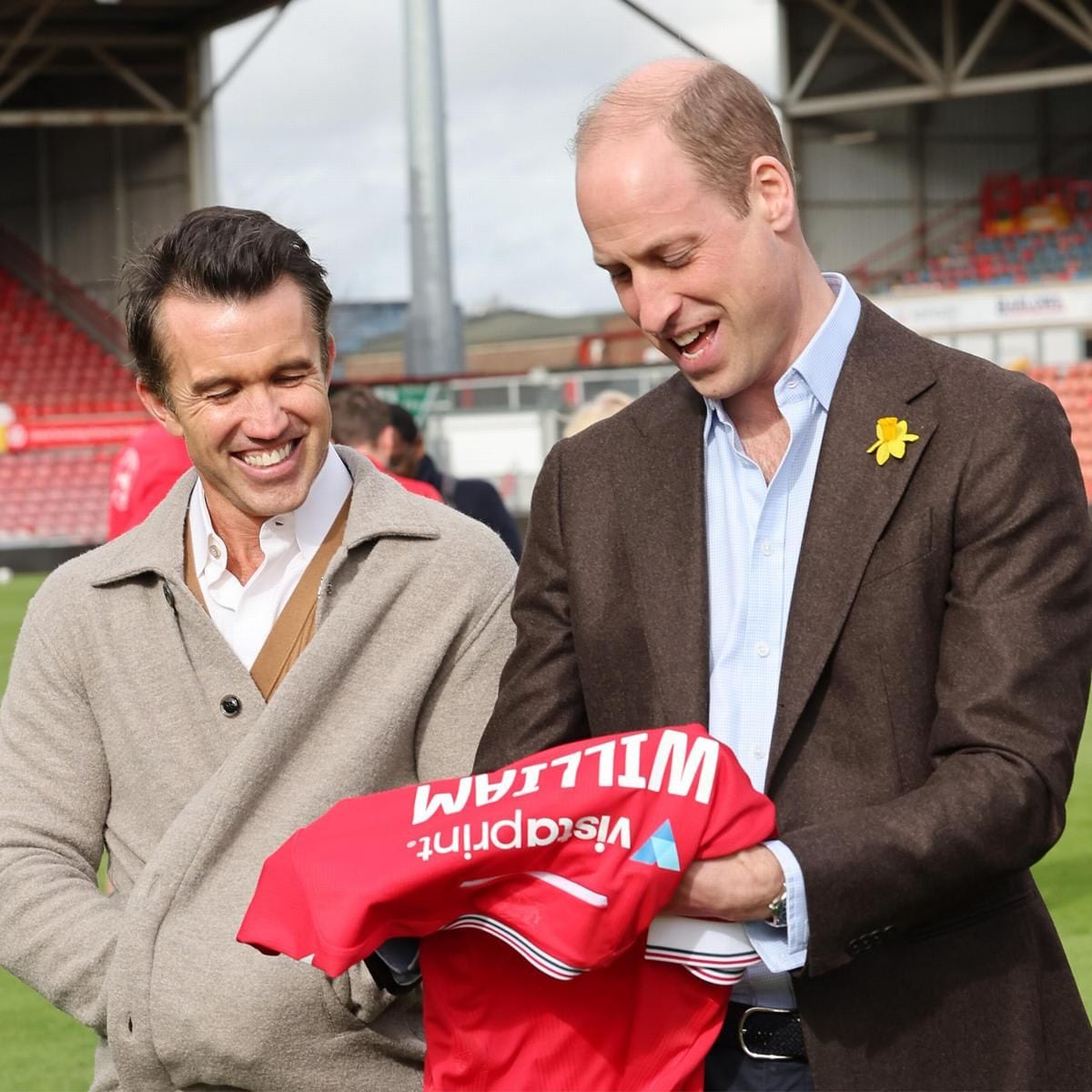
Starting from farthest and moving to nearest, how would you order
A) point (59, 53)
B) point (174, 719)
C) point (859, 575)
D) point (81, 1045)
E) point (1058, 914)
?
1. point (59, 53)
2. point (1058, 914)
3. point (81, 1045)
4. point (174, 719)
5. point (859, 575)

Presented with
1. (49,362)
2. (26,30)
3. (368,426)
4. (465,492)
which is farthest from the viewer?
(49,362)

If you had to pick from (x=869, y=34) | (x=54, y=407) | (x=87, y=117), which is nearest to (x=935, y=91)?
(x=869, y=34)

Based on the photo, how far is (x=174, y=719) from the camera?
7.53 ft

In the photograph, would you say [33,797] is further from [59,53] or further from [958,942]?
[59,53]

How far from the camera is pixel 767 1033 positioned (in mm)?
1920

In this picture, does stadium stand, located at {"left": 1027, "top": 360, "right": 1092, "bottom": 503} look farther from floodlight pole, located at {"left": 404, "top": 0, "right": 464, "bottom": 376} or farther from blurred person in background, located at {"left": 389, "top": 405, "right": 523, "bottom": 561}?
blurred person in background, located at {"left": 389, "top": 405, "right": 523, "bottom": 561}

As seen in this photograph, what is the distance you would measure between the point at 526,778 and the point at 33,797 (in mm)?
797

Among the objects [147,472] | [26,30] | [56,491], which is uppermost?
[26,30]

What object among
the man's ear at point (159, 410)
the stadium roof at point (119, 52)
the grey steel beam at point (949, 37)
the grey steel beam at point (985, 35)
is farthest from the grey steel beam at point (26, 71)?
the man's ear at point (159, 410)

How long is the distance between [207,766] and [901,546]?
917mm

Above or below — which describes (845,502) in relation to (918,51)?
below

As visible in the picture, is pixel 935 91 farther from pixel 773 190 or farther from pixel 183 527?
pixel 773 190

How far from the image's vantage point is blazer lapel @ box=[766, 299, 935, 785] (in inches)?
72.7

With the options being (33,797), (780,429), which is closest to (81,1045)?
(33,797)
